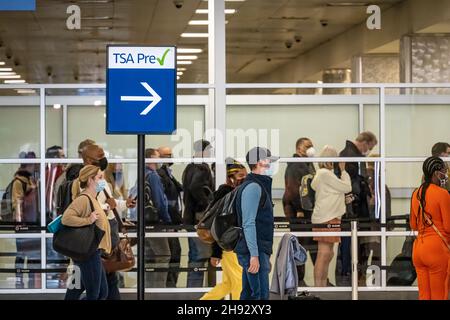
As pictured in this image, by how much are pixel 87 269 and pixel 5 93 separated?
3.05 m

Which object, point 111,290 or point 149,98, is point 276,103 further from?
point 149,98

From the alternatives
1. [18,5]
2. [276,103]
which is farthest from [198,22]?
[18,5]

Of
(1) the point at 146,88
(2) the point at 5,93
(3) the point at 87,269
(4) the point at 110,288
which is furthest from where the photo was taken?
(2) the point at 5,93

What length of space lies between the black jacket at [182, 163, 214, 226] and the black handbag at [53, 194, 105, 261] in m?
2.18

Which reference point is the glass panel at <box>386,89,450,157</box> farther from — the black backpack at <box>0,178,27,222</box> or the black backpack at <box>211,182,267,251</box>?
the black backpack at <box>0,178,27,222</box>

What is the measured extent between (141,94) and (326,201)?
15.9 feet

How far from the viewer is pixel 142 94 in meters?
10.7

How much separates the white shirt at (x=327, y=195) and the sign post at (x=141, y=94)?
15.1ft

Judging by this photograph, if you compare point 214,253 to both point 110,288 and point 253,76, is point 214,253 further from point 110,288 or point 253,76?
point 253,76

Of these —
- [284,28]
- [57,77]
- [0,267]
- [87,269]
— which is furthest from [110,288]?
[284,28]

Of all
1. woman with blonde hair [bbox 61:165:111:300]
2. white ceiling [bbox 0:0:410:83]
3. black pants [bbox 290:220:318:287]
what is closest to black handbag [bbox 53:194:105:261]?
woman with blonde hair [bbox 61:165:111:300]

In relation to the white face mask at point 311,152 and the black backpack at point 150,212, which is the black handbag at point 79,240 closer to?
the black backpack at point 150,212

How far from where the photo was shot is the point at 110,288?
44.9 feet

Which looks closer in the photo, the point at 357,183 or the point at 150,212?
the point at 150,212
